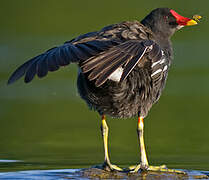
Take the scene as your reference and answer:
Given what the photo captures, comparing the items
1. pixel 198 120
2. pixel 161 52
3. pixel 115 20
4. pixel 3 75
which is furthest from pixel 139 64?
pixel 115 20

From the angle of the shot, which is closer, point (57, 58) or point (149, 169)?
point (57, 58)

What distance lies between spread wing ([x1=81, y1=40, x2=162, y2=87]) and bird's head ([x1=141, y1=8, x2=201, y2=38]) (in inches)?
51.2

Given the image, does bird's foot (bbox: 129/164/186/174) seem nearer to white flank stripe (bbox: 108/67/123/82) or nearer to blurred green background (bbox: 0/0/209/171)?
blurred green background (bbox: 0/0/209/171)

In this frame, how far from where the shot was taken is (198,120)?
1266 centimetres

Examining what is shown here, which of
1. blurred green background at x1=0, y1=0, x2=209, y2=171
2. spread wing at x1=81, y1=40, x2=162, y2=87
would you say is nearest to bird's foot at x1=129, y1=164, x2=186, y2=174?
blurred green background at x1=0, y1=0, x2=209, y2=171

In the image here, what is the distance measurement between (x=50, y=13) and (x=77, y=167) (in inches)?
561

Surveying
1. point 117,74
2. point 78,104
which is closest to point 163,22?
point 117,74

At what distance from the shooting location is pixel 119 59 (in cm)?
711

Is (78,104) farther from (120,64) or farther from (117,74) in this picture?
(120,64)

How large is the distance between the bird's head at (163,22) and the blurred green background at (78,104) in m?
1.93

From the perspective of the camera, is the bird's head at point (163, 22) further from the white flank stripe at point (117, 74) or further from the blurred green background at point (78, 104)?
the blurred green background at point (78, 104)

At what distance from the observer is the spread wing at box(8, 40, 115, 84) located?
21.6 feet

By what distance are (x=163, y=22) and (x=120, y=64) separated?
2.31 metres

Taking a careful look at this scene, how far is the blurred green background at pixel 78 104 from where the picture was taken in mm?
10031
